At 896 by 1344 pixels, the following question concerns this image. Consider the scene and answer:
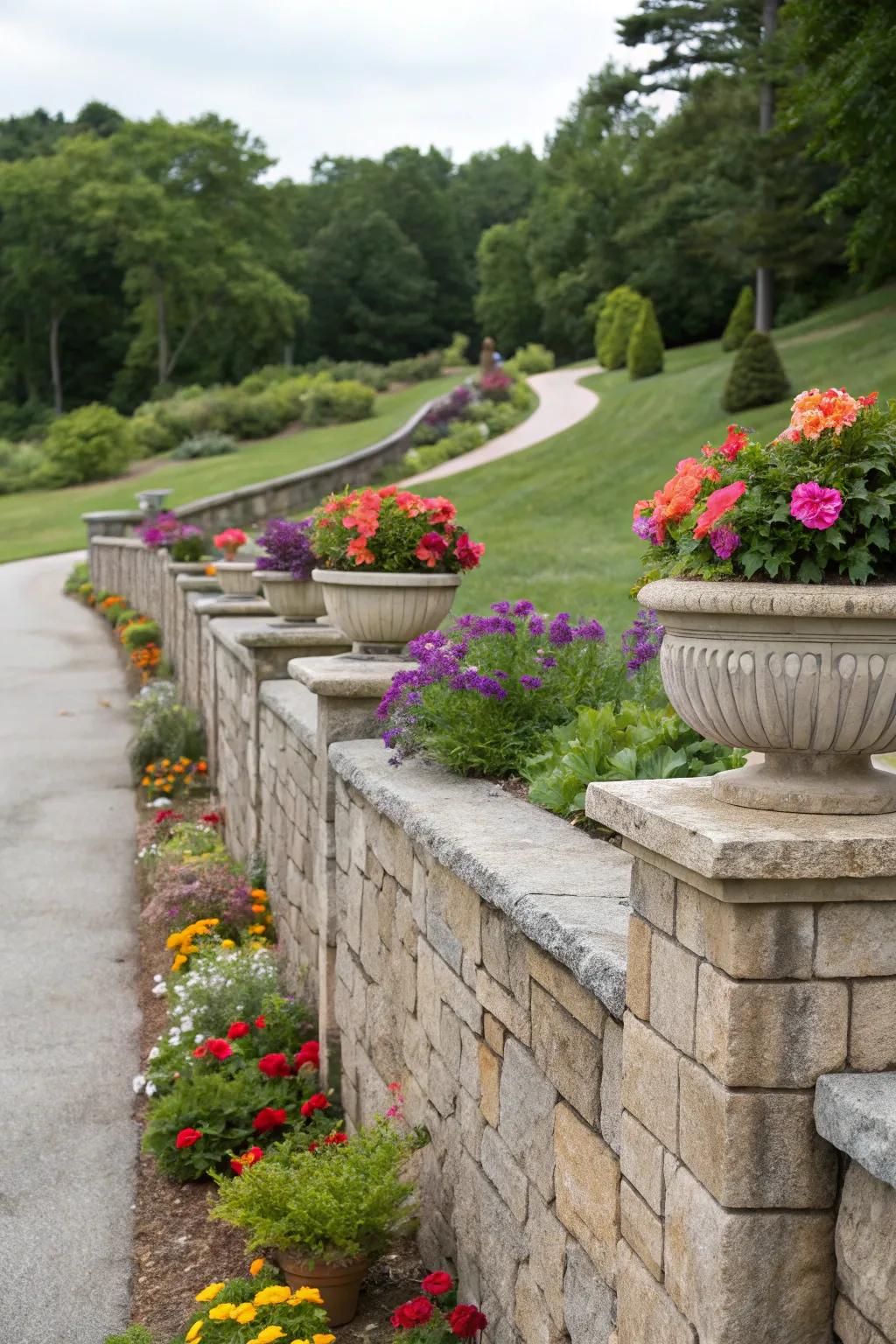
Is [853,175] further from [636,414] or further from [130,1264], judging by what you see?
[130,1264]

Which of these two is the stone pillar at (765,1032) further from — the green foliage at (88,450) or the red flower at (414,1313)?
the green foliage at (88,450)

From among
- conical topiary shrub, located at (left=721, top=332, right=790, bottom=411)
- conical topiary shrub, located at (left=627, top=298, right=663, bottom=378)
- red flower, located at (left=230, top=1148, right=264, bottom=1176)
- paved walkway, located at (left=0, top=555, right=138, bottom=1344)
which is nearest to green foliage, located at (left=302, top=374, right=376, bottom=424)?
conical topiary shrub, located at (left=627, top=298, right=663, bottom=378)

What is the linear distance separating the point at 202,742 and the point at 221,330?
45.4 m

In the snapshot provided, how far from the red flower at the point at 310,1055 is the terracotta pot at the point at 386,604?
1555 millimetres

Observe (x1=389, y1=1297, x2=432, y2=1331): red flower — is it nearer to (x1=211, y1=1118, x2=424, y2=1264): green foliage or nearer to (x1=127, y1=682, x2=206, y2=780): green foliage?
(x1=211, y1=1118, x2=424, y2=1264): green foliage

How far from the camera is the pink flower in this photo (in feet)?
6.63

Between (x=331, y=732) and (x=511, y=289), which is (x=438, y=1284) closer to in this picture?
(x=331, y=732)

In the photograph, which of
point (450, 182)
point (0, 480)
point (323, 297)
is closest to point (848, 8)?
point (0, 480)

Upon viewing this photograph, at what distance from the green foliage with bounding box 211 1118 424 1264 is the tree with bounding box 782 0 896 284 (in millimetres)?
16571

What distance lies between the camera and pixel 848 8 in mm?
18422

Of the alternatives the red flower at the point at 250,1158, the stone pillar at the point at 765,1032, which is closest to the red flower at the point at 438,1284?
the red flower at the point at 250,1158

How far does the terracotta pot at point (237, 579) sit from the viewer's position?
10555 mm

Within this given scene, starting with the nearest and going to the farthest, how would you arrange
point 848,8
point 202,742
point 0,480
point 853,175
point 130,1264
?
point 130,1264 < point 202,742 < point 848,8 < point 853,175 < point 0,480

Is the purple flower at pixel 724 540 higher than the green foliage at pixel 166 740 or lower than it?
higher
